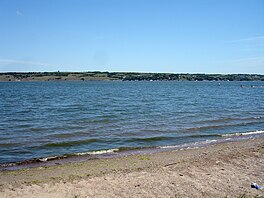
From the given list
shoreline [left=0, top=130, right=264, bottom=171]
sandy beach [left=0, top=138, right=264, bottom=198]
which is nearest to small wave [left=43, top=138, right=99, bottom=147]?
shoreline [left=0, top=130, right=264, bottom=171]

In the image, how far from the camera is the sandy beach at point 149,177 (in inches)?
312

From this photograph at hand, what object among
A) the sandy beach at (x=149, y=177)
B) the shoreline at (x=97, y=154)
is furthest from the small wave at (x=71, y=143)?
the sandy beach at (x=149, y=177)

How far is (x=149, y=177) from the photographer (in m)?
9.26

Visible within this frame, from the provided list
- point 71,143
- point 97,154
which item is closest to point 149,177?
point 97,154

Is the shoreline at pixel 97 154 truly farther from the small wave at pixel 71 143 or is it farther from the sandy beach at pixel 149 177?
the small wave at pixel 71 143

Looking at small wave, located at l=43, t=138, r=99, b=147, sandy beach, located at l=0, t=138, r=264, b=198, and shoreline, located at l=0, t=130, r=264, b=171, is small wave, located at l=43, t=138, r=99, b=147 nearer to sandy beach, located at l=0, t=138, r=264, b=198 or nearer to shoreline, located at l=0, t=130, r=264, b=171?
shoreline, located at l=0, t=130, r=264, b=171

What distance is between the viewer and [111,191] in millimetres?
8023

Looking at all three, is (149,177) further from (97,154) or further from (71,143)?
(71,143)

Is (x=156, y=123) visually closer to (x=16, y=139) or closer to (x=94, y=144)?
(x=94, y=144)

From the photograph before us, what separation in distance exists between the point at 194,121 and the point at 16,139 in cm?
1326

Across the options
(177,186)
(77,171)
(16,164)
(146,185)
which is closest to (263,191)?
(177,186)

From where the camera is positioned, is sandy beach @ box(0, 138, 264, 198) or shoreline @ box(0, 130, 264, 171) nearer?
sandy beach @ box(0, 138, 264, 198)

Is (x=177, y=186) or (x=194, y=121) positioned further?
(x=194, y=121)

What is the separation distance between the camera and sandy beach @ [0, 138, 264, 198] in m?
7.91
